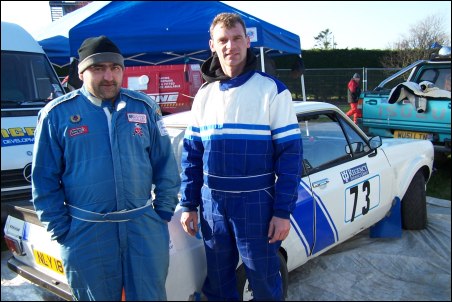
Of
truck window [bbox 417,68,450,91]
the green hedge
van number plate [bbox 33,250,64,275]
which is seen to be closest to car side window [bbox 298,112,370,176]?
truck window [bbox 417,68,450,91]

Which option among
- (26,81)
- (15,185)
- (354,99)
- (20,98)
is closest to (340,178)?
(15,185)

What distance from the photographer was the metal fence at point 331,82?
6239 millimetres

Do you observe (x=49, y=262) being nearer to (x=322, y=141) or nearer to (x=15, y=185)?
(x=15, y=185)

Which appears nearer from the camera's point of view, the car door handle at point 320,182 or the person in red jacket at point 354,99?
the car door handle at point 320,182

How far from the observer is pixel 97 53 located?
74.4 inches

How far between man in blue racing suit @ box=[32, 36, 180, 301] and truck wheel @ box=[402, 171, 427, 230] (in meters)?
2.96

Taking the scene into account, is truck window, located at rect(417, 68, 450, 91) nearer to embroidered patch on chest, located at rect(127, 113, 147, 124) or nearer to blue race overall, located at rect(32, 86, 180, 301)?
embroidered patch on chest, located at rect(127, 113, 147, 124)

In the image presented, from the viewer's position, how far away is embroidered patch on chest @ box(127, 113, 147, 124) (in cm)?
195

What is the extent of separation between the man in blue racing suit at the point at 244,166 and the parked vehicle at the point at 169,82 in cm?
666

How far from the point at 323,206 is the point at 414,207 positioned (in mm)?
1588

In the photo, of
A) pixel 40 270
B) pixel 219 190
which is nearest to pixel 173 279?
pixel 219 190

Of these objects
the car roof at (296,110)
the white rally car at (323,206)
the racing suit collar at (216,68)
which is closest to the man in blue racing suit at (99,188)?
the white rally car at (323,206)

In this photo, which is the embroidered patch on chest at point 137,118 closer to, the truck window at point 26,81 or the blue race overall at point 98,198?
the blue race overall at point 98,198

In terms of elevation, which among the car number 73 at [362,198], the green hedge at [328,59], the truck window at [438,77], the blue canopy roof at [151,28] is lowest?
the car number 73 at [362,198]
